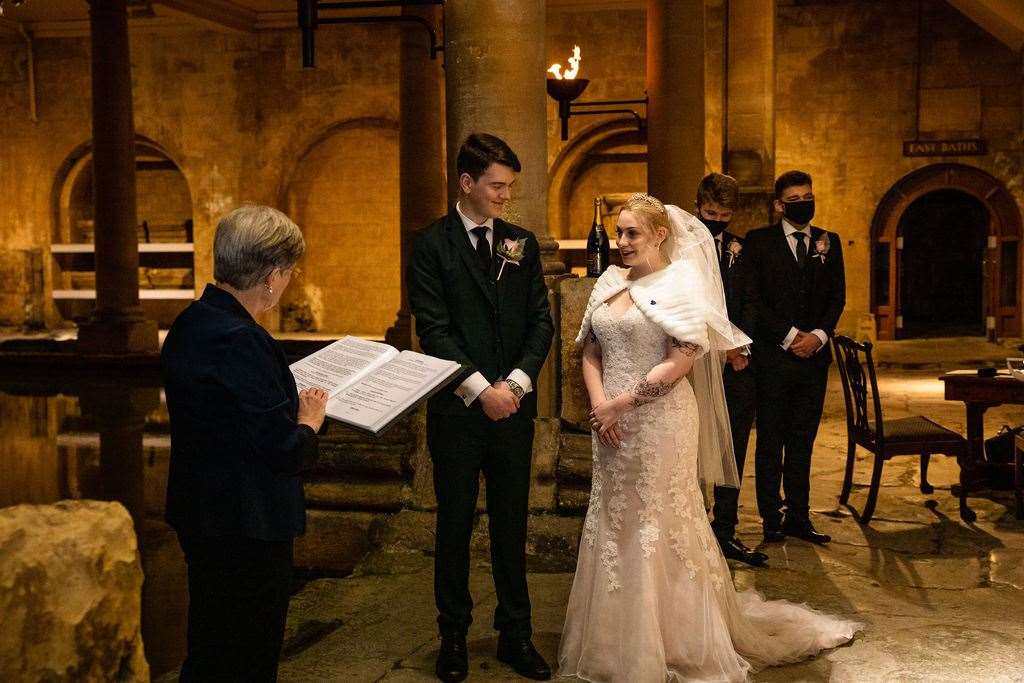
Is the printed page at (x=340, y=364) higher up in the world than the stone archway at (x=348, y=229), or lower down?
lower down

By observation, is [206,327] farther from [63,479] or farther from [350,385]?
[63,479]

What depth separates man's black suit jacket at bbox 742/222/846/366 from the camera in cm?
493

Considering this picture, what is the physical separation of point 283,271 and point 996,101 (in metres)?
14.0

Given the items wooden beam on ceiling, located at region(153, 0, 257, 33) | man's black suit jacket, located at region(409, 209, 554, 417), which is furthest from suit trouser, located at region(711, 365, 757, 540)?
wooden beam on ceiling, located at region(153, 0, 257, 33)

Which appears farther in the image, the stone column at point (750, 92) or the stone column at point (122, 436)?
the stone column at point (750, 92)

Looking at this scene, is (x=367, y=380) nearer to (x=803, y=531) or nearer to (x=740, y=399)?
(x=740, y=399)

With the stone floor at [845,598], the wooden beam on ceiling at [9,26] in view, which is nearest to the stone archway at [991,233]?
the stone floor at [845,598]

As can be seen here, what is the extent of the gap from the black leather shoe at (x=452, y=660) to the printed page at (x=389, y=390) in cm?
93

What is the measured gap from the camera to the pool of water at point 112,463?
4.32 m

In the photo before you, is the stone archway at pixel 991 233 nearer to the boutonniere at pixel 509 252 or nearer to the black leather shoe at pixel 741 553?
the black leather shoe at pixel 741 553

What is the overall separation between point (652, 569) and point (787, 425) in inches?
75.6

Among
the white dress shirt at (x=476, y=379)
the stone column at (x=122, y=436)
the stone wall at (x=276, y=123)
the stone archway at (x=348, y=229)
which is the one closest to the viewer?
the white dress shirt at (x=476, y=379)

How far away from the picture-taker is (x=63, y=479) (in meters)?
6.68

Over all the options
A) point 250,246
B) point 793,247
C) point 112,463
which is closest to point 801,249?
point 793,247
